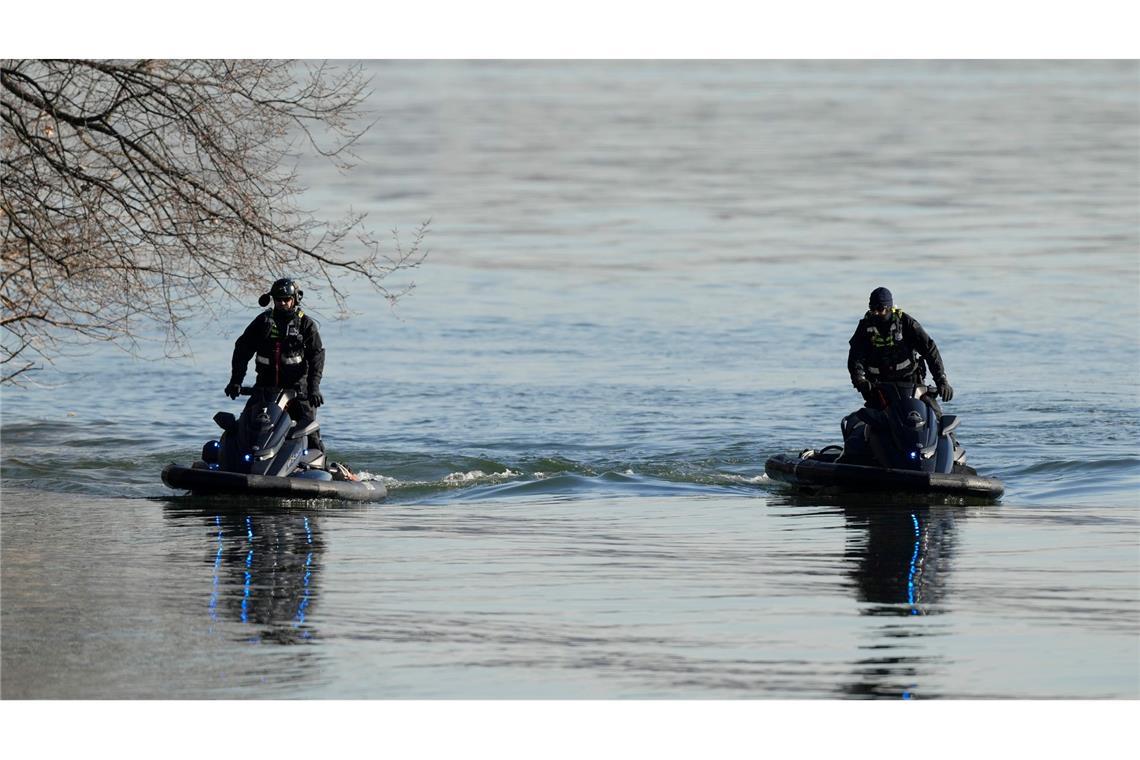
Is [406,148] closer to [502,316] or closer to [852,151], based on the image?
[852,151]

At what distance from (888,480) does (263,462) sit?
17.5 ft

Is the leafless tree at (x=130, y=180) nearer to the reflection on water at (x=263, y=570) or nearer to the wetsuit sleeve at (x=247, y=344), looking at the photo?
the wetsuit sleeve at (x=247, y=344)

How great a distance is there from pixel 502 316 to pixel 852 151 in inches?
1004

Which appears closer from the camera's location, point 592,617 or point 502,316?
point 592,617

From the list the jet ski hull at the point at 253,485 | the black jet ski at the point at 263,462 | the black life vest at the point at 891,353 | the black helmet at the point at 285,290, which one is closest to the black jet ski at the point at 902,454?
the black life vest at the point at 891,353

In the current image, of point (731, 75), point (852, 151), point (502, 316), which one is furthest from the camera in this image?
point (731, 75)

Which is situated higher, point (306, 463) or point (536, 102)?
point (536, 102)

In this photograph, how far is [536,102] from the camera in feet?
231

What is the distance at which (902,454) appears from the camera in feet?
57.8

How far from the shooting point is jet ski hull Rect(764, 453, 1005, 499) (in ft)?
56.7

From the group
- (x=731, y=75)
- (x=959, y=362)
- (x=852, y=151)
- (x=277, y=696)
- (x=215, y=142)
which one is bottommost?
→ (x=277, y=696)

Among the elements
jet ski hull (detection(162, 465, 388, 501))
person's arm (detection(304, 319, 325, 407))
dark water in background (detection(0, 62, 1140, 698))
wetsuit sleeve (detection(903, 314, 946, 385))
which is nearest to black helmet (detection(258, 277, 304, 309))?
person's arm (detection(304, 319, 325, 407))

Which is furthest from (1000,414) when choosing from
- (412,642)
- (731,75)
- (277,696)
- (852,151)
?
(731,75)

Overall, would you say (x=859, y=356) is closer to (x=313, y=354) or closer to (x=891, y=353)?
(x=891, y=353)
